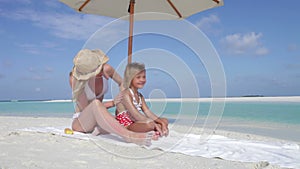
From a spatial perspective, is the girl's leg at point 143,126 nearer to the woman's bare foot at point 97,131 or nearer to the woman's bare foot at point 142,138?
the woman's bare foot at point 142,138

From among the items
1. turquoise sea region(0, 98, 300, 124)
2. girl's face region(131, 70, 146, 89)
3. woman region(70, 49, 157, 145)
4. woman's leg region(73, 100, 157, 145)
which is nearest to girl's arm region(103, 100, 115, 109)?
woman region(70, 49, 157, 145)

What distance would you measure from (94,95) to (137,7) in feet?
6.52

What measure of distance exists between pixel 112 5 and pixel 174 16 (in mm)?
986

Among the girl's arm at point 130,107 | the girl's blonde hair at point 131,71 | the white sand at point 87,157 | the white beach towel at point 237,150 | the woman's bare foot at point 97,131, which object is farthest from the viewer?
the woman's bare foot at point 97,131

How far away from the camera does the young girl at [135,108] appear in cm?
255

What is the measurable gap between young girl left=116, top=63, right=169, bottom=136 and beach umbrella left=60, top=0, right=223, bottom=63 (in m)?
1.09

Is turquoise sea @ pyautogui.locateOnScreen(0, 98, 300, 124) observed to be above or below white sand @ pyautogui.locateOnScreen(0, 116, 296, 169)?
below

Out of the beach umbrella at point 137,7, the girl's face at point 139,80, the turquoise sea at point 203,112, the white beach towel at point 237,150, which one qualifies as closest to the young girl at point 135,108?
the girl's face at point 139,80

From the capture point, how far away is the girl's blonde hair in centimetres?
273

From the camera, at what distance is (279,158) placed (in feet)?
7.61

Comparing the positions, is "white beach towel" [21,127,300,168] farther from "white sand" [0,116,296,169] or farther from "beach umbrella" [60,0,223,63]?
"beach umbrella" [60,0,223,63]

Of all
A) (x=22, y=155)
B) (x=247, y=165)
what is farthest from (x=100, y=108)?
(x=247, y=165)

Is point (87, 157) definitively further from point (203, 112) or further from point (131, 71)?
point (203, 112)

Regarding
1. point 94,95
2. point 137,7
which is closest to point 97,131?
point 94,95
